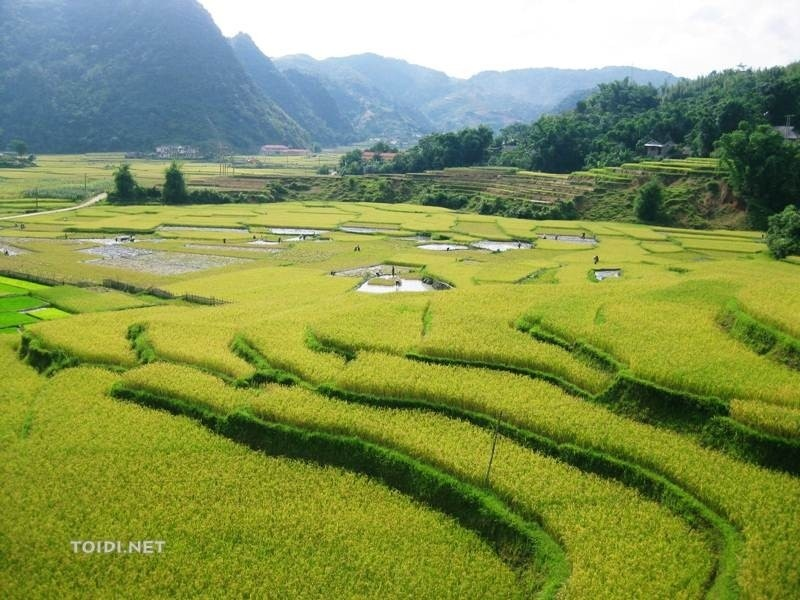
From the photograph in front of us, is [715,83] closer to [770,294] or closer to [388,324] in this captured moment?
[770,294]

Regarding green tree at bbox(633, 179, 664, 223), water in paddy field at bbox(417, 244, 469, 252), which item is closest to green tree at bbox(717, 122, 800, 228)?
green tree at bbox(633, 179, 664, 223)

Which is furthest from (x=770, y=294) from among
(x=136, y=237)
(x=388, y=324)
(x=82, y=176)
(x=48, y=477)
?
(x=82, y=176)

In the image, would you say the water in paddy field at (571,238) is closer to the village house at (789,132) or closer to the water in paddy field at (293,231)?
the water in paddy field at (293,231)

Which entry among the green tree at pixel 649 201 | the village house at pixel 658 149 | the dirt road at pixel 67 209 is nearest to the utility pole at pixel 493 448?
the green tree at pixel 649 201

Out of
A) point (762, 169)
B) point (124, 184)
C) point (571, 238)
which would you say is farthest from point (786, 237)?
point (124, 184)

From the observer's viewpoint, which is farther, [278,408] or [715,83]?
[715,83]

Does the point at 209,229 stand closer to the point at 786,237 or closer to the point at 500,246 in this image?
the point at 500,246

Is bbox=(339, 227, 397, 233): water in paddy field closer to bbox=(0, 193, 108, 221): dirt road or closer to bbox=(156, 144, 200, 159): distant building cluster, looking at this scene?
bbox=(0, 193, 108, 221): dirt road

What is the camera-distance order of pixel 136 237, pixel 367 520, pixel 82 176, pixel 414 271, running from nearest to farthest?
pixel 367 520, pixel 414 271, pixel 136 237, pixel 82 176
